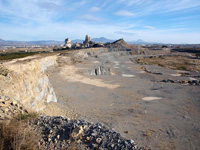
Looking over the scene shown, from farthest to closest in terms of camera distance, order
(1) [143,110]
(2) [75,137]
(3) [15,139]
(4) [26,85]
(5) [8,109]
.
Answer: (1) [143,110] → (4) [26,85] → (5) [8,109] → (2) [75,137] → (3) [15,139]

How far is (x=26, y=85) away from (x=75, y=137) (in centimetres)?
682

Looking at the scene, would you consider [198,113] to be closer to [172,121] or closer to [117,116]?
[172,121]

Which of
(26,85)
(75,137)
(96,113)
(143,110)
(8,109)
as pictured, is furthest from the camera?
(143,110)

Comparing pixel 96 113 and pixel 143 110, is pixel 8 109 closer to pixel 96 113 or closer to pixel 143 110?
pixel 96 113

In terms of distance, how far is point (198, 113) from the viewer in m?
14.0

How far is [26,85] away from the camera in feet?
35.3

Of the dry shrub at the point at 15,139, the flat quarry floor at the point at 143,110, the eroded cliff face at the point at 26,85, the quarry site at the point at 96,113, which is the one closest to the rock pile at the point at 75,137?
the quarry site at the point at 96,113

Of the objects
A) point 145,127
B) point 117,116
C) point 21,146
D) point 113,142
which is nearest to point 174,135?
point 145,127

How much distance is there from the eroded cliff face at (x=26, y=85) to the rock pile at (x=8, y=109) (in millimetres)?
1270

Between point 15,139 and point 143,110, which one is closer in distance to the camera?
point 15,139

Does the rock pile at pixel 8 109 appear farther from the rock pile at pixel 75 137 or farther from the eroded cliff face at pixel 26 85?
the eroded cliff face at pixel 26 85

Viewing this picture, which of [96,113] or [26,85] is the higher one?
[26,85]

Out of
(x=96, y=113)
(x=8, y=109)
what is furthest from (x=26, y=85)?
(x=96, y=113)

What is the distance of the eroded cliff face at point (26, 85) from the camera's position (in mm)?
9150
